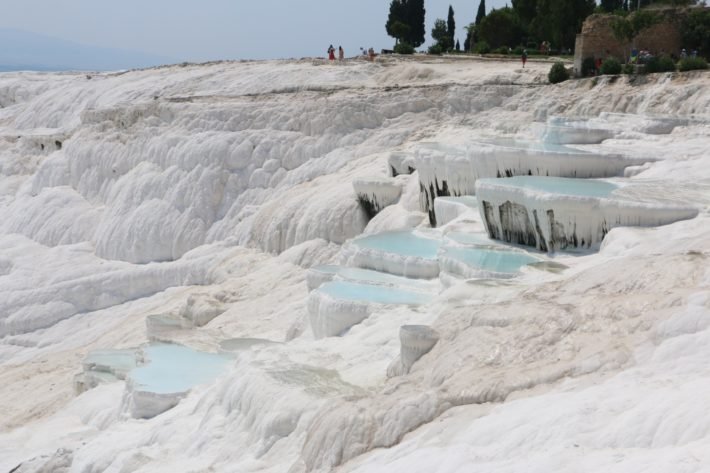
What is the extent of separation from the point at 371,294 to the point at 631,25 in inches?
496

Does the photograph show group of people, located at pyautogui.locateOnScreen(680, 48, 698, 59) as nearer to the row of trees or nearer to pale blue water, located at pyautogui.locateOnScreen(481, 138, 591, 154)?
the row of trees

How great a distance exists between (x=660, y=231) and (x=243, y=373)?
188 inches

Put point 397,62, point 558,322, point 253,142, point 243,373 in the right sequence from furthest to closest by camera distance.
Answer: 1. point 397,62
2. point 253,142
3. point 243,373
4. point 558,322

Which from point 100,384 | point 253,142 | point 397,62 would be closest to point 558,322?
point 100,384

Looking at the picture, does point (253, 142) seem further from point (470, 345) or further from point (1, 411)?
point (470, 345)

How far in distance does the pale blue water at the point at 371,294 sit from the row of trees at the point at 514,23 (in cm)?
1233

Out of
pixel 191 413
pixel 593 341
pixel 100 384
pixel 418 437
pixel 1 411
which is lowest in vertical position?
pixel 1 411

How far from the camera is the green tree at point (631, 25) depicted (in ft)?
70.7

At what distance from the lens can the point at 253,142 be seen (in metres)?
23.3

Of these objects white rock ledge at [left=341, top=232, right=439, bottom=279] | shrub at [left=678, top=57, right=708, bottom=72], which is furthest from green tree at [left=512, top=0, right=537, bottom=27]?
white rock ledge at [left=341, top=232, right=439, bottom=279]

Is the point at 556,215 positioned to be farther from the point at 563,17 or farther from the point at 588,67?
the point at 563,17

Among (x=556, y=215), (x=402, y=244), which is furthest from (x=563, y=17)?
(x=556, y=215)

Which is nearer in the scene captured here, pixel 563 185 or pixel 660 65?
pixel 563 185

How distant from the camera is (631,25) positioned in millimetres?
21531
